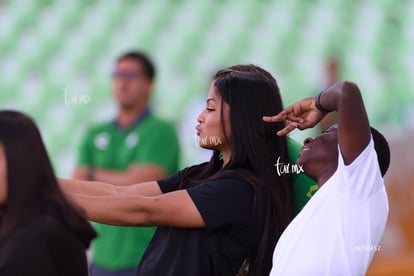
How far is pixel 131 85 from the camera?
172 inches

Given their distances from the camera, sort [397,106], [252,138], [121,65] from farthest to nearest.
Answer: [397,106] < [121,65] < [252,138]

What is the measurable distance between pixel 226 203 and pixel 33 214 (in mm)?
514

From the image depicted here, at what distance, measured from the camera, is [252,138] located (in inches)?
97.6

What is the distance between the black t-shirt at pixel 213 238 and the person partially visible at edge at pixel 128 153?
1.52 metres

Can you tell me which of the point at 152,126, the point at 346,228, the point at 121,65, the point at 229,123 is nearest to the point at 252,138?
the point at 229,123

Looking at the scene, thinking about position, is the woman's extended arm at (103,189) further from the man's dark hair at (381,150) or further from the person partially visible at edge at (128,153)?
the person partially visible at edge at (128,153)

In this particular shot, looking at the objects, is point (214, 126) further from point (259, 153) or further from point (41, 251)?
point (41, 251)

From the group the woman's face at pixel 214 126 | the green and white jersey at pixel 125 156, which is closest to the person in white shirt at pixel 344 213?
the woman's face at pixel 214 126

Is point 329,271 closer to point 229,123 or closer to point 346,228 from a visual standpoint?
point 346,228

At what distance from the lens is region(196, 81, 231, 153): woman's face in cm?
250

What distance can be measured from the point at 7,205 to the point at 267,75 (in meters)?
0.83

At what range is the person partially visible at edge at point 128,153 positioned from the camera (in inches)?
156

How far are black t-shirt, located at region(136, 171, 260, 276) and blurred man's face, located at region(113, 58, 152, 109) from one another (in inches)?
75.2

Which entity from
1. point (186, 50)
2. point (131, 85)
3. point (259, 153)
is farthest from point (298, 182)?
point (186, 50)
